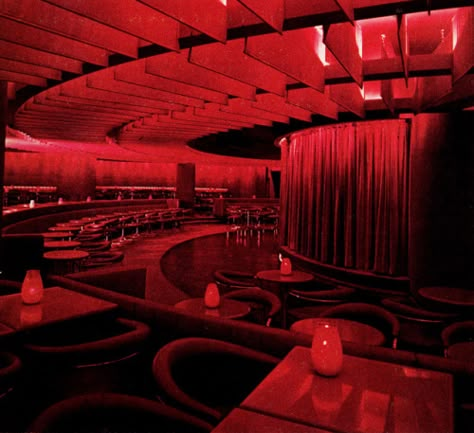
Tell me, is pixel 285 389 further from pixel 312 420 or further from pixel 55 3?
pixel 55 3

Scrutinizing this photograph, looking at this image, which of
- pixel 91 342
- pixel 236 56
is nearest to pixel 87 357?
pixel 91 342

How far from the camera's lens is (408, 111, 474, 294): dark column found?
4.66m

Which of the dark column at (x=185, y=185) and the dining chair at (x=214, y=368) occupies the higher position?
the dark column at (x=185, y=185)

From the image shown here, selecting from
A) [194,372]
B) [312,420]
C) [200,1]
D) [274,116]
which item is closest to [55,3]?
[200,1]

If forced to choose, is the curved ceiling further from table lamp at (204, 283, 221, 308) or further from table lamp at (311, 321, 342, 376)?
table lamp at (311, 321, 342, 376)

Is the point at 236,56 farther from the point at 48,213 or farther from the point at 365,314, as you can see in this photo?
the point at 48,213

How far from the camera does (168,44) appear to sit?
3236mm

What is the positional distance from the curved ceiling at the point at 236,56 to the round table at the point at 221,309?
188cm

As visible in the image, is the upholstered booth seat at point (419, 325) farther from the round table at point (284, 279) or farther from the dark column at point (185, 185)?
the dark column at point (185, 185)

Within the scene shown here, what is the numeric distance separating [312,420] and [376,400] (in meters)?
0.27

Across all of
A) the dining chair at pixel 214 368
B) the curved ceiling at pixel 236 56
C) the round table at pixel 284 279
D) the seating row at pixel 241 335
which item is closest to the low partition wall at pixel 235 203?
the curved ceiling at pixel 236 56

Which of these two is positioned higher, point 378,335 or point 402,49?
point 402,49

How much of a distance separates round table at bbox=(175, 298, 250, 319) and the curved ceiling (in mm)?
1882

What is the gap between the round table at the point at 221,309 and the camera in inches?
105
